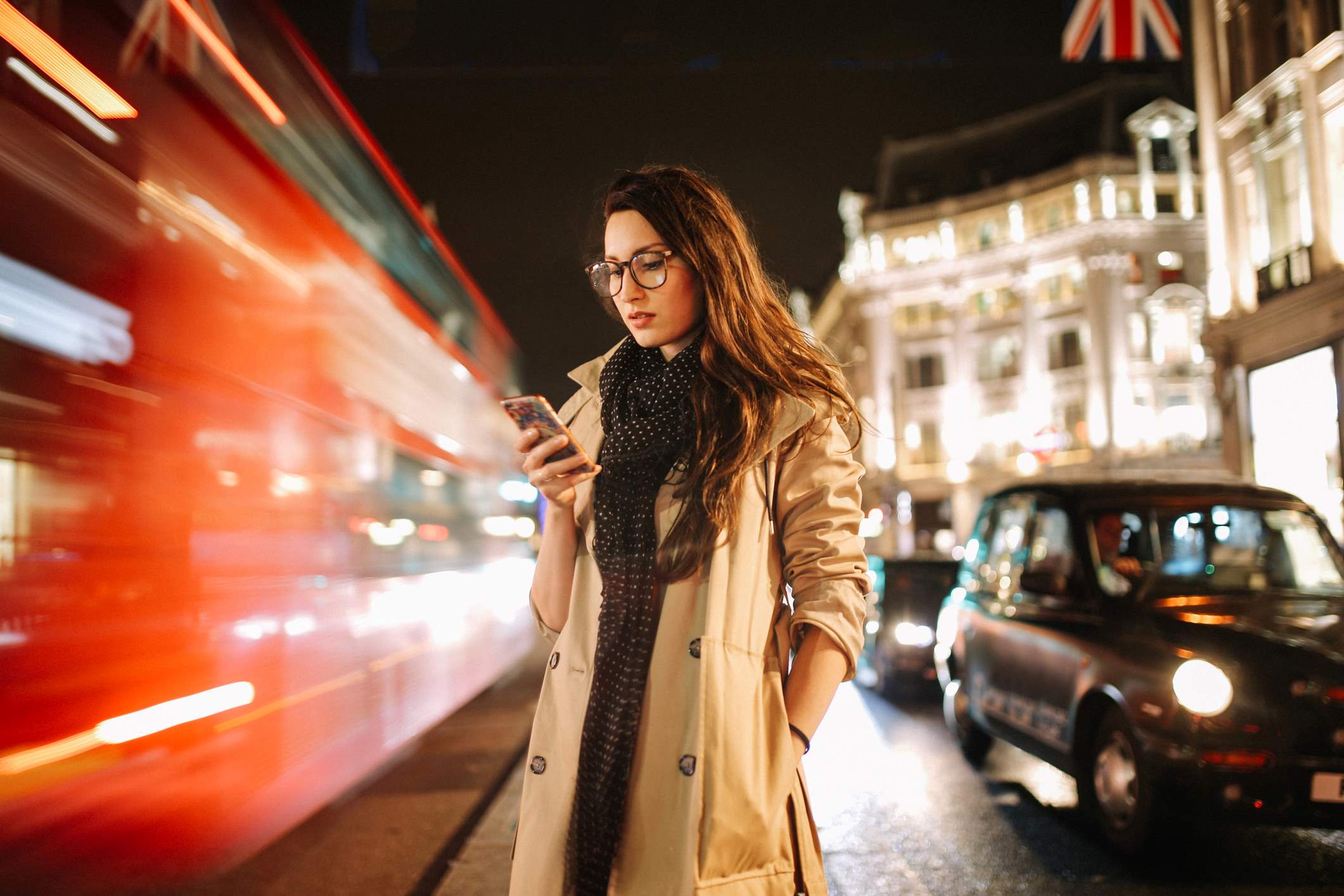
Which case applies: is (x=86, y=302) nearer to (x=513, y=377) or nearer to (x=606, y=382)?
(x=606, y=382)

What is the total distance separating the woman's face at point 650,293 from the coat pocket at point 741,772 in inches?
26.0

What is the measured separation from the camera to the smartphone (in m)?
2.06

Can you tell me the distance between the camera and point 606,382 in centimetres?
235

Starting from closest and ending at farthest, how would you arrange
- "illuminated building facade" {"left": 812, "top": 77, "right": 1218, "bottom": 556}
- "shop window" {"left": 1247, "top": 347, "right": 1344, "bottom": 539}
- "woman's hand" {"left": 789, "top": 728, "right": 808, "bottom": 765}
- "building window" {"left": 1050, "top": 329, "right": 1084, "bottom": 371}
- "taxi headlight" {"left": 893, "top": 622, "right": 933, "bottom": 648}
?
"woman's hand" {"left": 789, "top": 728, "right": 808, "bottom": 765}
"taxi headlight" {"left": 893, "top": 622, "right": 933, "bottom": 648}
"shop window" {"left": 1247, "top": 347, "right": 1344, "bottom": 539}
"illuminated building facade" {"left": 812, "top": 77, "right": 1218, "bottom": 556}
"building window" {"left": 1050, "top": 329, "right": 1084, "bottom": 371}

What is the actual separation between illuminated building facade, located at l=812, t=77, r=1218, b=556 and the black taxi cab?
34.6 metres

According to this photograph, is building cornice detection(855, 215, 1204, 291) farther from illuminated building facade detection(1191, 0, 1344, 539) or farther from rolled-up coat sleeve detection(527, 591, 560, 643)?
rolled-up coat sleeve detection(527, 591, 560, 643)

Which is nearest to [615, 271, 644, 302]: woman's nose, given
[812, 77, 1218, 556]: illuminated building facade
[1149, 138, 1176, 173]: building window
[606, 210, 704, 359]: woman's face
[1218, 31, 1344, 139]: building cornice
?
[606, 210, 704, 359]: woman's face

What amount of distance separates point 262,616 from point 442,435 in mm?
5179

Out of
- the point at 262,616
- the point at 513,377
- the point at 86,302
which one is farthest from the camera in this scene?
the point at 513,377

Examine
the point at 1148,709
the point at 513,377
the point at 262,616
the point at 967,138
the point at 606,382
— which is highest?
the point at 967,138

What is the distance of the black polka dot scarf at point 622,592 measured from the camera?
1931mm

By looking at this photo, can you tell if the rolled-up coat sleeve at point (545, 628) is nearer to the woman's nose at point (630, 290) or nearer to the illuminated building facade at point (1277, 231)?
the woman's nose at point (630, 290)

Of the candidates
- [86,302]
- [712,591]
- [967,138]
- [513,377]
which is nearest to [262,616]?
[86,302]

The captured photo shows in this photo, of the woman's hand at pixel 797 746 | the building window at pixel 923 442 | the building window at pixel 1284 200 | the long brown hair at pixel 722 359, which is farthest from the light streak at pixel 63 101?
the building window at pixel 923 442
